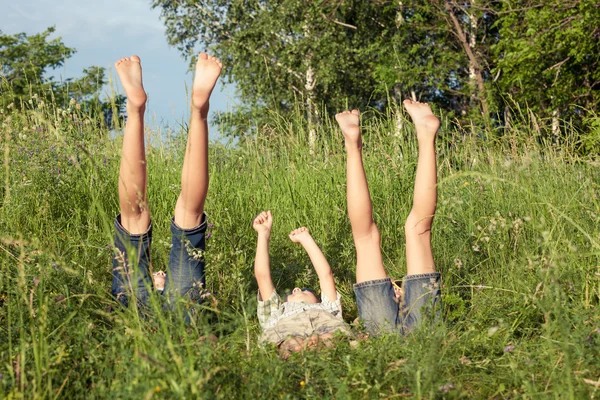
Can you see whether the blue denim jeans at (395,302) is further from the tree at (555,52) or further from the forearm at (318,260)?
the tree at (555,52)

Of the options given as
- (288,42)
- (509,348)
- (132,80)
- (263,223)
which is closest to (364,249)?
(263,223)

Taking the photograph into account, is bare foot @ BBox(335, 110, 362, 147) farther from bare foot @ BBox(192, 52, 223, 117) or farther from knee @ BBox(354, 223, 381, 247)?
bare foot @ BBox(192, 52, 223, 117)

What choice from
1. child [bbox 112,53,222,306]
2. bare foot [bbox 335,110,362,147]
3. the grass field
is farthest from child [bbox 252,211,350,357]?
bare foot [bbox 335,110,362,147]

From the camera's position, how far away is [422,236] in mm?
2695

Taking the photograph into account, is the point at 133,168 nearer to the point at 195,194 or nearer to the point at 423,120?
the point at 195,194

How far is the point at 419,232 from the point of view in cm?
268

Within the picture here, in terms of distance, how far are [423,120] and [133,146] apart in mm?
1207

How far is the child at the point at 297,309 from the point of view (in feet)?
8.01

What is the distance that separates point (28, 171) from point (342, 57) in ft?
42.5

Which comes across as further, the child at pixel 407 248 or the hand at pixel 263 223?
the hand at pixel 263 223

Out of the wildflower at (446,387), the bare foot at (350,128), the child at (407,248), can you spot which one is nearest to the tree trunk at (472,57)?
the bare foot at (350,128)

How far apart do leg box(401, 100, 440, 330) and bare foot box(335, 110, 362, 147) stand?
263mm

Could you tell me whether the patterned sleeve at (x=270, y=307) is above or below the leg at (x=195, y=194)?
below

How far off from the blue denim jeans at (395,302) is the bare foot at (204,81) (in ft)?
3.21
